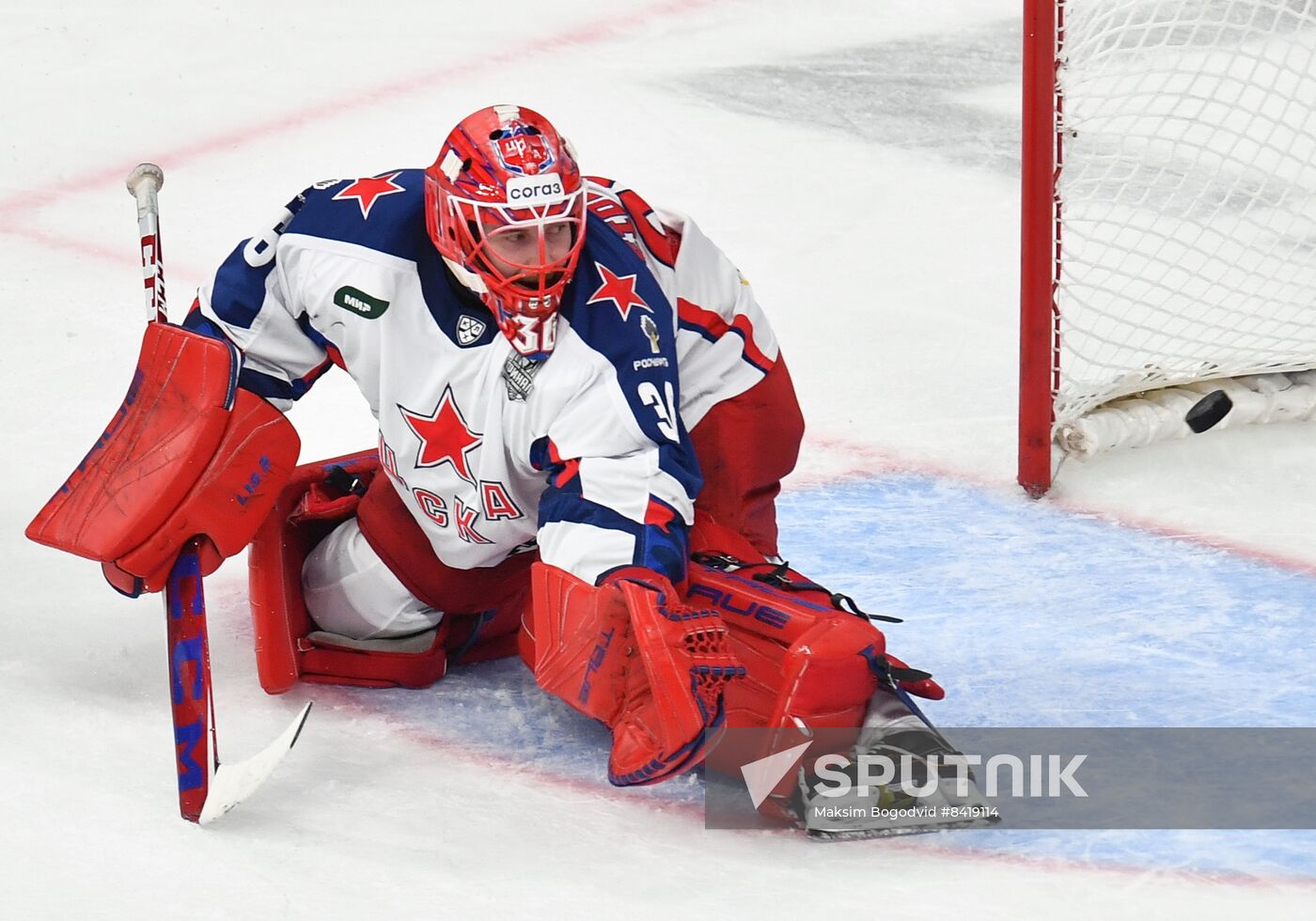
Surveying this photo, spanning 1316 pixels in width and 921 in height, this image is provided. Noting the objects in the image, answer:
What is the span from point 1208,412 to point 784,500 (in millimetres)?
937

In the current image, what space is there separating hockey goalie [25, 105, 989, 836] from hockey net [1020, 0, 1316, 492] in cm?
91

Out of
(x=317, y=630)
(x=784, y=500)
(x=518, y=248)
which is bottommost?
(x=784, y=500)

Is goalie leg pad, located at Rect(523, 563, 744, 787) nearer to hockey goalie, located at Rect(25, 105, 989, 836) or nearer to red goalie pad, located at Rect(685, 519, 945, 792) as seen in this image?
hockey goalie, located at Rect(25, 105, 989, 836)

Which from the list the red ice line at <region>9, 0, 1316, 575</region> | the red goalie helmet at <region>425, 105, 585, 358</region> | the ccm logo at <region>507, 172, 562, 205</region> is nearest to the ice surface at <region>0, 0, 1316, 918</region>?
the red ice line at <region>9, 0, 1316, 575</region>

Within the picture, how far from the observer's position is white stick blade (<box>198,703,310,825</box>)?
253 centimetres

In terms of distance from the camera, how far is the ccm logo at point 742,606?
2.67m

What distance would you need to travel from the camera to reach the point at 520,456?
2695 millimetres

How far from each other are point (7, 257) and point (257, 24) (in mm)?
1839

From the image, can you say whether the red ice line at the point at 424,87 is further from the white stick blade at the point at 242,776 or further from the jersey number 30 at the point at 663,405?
the white stick blade at the point at 242,776

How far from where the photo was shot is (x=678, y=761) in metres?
2.40

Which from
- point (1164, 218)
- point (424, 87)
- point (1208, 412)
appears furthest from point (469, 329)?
point (424, 87)

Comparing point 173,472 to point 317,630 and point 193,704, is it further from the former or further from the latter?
point 317,630

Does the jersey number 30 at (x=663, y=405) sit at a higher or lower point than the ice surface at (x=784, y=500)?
higher

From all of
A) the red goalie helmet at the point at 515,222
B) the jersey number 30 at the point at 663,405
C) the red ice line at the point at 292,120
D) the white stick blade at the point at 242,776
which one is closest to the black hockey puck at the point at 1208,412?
the jersey number 30 at the point at 663,405
